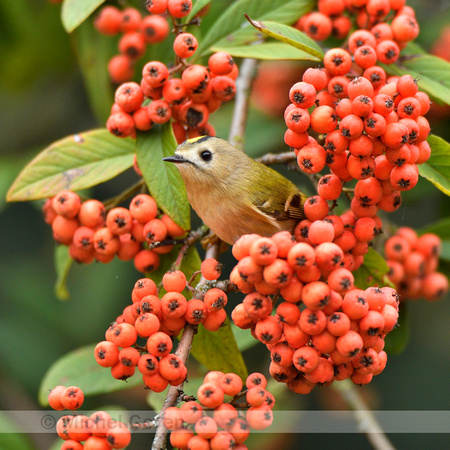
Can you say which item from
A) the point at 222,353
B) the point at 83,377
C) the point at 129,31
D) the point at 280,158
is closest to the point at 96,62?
the point at 129,31

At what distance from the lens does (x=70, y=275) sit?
474 cm

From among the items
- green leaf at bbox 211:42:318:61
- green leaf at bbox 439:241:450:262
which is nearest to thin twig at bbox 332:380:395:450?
green leaf at bbox 439:241:450:262

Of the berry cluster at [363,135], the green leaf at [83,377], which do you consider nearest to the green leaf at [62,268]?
the green leaf at [83,377]

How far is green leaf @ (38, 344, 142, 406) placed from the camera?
10.8ft

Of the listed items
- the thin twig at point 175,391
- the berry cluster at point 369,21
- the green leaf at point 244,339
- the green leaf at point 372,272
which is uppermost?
the berry cluster at point 369,21

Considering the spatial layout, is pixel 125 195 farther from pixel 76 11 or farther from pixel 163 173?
pixel 76 11

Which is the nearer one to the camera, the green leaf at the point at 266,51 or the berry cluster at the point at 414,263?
the green leaf at the point at 266,51

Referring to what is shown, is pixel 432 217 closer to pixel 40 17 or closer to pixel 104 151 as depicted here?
pixel 104 151

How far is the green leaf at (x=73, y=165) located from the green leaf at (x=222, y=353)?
1078 mm

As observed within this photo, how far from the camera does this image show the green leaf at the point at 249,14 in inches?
127

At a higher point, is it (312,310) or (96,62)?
(96,62)

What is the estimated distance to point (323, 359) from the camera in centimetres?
207

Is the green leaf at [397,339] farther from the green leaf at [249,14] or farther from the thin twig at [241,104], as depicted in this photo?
A: the green leaf at [249,14]

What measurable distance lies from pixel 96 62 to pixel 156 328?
7.90 feet
